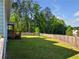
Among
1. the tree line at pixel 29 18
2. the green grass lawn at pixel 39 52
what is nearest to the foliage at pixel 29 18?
the tree line at pixel 29 18

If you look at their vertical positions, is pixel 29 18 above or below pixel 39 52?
above

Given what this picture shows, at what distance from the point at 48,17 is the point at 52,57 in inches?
2758

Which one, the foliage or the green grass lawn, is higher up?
the foliage

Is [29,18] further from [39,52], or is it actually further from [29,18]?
[39,52]

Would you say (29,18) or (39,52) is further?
(29,18)

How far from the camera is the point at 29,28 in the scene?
67188mm

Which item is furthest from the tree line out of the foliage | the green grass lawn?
the green grass lawn

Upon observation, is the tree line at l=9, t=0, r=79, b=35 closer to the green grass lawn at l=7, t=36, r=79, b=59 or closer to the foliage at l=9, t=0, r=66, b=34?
the foliage at l=9, t=0, r=66, b=34

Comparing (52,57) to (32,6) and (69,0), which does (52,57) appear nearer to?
(32,6)

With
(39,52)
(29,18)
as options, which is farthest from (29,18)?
(39,52)

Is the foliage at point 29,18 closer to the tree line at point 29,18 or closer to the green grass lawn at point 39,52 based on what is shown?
the tree line at point 29,18

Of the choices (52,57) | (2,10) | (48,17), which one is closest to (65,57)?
(52,57)

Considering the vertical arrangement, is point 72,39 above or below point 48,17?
below

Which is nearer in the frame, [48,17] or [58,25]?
[58,25]
